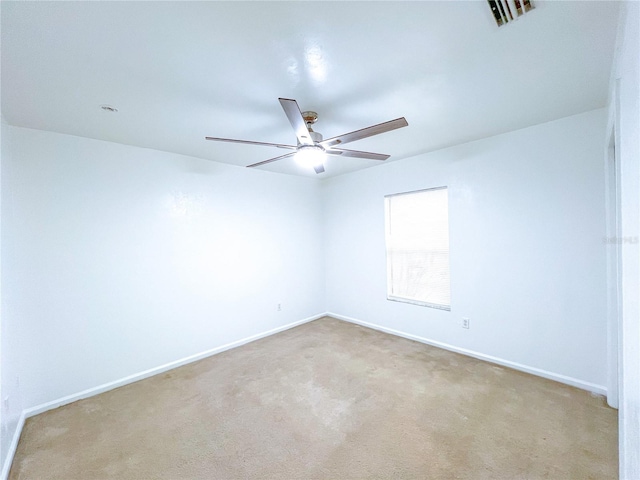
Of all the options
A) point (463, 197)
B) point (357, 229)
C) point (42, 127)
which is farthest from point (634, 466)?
point (42, 127)

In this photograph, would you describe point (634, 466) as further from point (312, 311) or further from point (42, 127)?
point (42, 127)

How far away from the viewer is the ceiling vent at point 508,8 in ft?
3.94

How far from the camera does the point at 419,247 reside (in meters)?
3.73

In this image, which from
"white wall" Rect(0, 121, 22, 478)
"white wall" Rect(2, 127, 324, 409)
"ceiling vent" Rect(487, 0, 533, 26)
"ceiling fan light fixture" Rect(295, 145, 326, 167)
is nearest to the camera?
"ceiling vent" Rect(487, 0, 533, 26)

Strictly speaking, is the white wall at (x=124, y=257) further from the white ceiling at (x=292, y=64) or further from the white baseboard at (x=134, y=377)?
the white ceiling at (x=292, y=64)

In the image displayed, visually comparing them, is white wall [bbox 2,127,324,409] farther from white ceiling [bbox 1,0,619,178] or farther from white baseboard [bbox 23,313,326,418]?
white ceiling [bbox 1,0,619,178]

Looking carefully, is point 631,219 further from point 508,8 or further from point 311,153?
point 311,153

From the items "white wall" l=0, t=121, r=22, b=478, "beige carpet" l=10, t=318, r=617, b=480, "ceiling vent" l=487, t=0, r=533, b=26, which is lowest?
"beige carpet" l=10, t=318, r=617, b=480

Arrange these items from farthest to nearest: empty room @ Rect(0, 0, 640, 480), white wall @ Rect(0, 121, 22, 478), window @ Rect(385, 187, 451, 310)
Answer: window @ Rect(385, 187, 451, 310) → white wall @ Rect(0, 121, 22, 478) → empty room @ Rect(0, 0, 640, 480)

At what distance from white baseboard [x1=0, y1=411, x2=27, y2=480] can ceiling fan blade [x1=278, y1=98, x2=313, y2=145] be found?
2815mm

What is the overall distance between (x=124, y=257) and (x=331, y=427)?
2.62 m

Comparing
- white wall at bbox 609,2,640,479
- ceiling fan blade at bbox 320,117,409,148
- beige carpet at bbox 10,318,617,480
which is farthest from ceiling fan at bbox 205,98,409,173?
beige carpet at bbox 10,318,617,480

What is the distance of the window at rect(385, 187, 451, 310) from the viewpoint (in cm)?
349

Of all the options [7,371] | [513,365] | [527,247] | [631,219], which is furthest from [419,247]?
[7,371]
